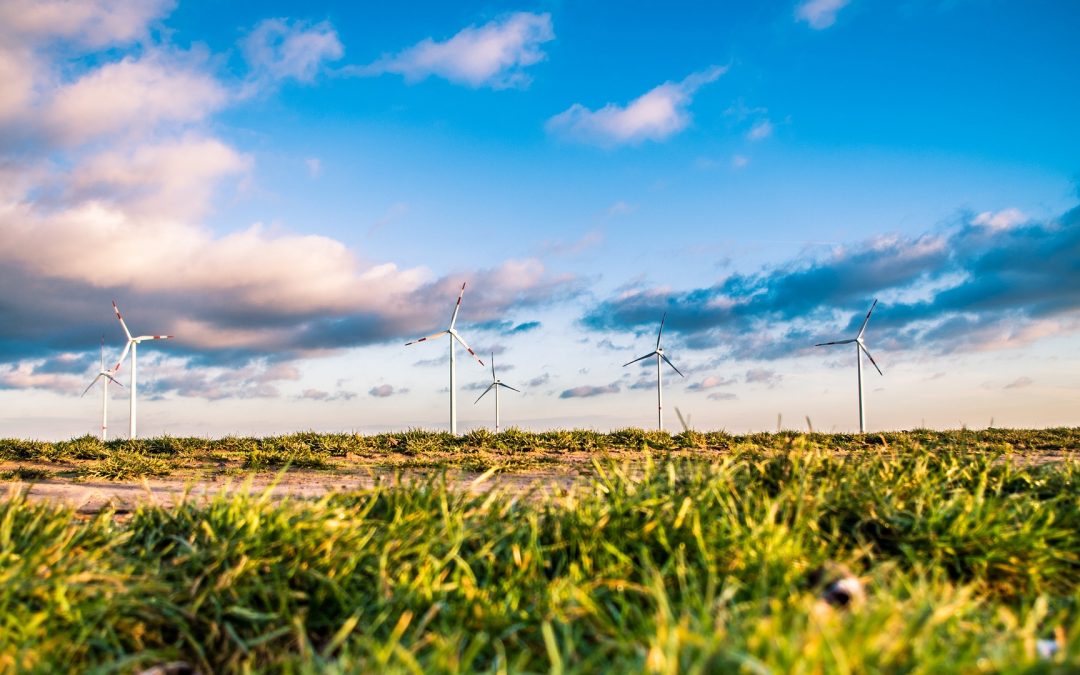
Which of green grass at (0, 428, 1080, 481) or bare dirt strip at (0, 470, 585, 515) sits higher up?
green grass at (0, 428, 1080, 481)

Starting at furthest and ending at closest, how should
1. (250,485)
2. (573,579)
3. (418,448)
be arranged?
(418,448) → (250,485) → (573,579)

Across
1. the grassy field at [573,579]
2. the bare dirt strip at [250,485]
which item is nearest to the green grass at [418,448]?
the bare dirt strip at [250,485]

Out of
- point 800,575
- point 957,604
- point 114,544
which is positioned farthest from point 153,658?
point 957,604

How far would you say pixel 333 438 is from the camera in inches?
728

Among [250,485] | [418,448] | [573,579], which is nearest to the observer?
[573,579]

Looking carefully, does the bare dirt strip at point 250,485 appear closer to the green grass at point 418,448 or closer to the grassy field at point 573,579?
the green grass at point 418,448

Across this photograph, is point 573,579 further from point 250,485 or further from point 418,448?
point 418,448

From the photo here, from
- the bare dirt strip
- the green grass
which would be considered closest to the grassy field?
the bare dirt strip

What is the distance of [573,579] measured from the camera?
4.83 metres

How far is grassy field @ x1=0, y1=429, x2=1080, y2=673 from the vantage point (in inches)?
141

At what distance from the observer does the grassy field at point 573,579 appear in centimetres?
357

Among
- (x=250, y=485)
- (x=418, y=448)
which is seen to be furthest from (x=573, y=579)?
(x=418, y=448)

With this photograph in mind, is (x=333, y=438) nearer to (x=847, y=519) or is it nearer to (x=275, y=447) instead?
(x=275, y=447)

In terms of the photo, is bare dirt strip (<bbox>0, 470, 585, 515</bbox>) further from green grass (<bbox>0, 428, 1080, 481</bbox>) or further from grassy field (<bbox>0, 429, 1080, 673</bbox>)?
grassy field (<bbox>0, 429, 1080, 673</bbox>)
